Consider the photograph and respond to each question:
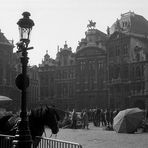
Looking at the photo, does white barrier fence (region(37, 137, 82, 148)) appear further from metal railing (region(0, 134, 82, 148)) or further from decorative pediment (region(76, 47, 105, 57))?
decorative pediment (region(76, 47, 105, 57))

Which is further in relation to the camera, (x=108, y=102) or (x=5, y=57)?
(x=5, y=57)

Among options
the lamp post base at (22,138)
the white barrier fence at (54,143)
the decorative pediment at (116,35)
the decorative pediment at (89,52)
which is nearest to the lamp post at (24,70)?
the lamp post base at (22,138)

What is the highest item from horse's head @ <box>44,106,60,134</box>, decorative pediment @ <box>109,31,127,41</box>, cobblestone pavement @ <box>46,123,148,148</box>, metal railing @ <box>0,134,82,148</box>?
decorative pediment @ <box>109,31,127,41</box>

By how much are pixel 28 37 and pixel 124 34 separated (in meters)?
47.7

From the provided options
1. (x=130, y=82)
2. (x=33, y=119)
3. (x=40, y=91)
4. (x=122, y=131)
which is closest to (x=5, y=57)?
(x=40, y=91)

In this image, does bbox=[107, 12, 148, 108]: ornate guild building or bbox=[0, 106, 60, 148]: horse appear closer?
bbox=[0, 106, 60, 148]: horse

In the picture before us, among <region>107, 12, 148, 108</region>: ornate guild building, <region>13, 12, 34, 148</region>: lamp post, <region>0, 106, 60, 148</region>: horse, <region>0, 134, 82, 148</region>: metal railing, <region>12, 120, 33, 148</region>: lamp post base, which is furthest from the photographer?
<region>107, 12, 148, 108</region>: ornate guild building

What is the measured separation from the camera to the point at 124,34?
55.3m

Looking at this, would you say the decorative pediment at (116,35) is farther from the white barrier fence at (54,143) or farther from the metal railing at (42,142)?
the white barrier fence at (54,143)

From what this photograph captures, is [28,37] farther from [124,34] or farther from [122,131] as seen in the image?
[124,34]

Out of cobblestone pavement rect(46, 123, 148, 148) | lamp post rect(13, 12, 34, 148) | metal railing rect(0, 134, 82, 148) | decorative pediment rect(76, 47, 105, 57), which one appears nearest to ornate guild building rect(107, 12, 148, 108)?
decorative pediment rect(76, 47, 105, 57)

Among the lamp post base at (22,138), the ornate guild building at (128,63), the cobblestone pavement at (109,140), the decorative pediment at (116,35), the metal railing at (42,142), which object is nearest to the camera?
the metal railing at (42,142)

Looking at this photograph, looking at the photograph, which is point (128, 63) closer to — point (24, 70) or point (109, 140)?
point (109, 140)

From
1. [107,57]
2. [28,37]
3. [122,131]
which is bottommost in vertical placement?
[122,131]
